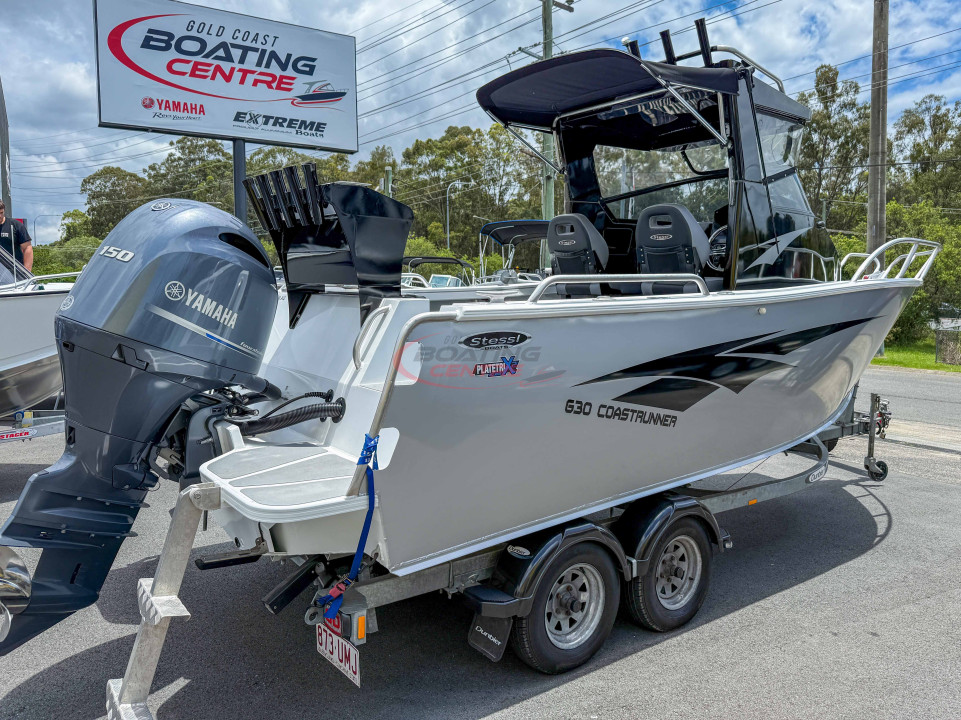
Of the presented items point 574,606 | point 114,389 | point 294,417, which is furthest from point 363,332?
point 574,606

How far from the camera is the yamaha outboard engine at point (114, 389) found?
291 centimetres

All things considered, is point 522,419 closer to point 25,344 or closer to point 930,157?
point 25,344

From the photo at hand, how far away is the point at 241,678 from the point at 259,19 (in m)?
16.5

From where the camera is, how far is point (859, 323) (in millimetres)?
4715

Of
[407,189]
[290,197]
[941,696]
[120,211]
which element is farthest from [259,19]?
[120,211]

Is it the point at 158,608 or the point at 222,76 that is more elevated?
the point at 222,76

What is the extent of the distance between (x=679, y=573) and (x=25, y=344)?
5.35 metres

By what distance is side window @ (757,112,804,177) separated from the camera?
4727 mm

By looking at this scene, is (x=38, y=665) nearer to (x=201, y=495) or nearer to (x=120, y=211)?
(x=201, y=495)

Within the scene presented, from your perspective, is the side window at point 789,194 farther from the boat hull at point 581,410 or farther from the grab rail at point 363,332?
the grab rail at point 363,332

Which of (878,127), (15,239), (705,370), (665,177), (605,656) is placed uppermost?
(878,127)

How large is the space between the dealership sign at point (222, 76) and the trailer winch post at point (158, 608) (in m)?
15.1

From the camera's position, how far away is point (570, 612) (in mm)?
3373

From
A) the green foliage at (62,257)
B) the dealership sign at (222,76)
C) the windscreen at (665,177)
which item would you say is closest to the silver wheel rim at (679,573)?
the windscreen at (665,177)
